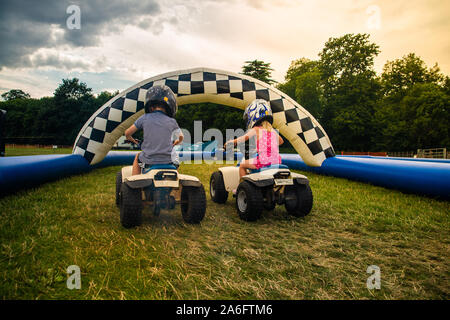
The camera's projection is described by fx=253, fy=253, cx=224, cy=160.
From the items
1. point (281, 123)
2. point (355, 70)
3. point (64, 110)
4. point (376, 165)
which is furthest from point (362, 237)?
point (64, 110)

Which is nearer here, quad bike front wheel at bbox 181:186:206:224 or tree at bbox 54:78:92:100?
quad bike front wheel at bbox 181:186:206:224

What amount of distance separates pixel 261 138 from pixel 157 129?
1125 mm

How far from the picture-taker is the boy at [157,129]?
8.23ft

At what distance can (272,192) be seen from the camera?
2664 millimetres

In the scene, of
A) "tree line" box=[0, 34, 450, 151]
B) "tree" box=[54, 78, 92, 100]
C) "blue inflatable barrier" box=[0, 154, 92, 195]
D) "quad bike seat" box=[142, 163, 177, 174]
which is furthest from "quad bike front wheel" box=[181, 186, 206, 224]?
"tree" box=[54, 78, 92, 100]

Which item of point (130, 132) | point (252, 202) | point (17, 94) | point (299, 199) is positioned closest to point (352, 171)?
point (299, 199)

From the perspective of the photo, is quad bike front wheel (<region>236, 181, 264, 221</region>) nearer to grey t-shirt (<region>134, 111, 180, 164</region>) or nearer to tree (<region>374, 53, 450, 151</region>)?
grey t-shirt (<region>134, 111, 180, 164</region>)

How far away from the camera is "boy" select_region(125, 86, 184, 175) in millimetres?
2510

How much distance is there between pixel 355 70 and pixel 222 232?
28.6 meters

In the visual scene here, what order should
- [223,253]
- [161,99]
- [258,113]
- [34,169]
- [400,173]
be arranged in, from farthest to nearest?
[400,173] → [34,169] → [258,113] → [161,99] → [223,253]

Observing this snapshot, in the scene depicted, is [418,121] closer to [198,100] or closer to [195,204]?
[198,100]

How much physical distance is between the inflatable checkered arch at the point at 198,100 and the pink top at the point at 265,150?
104 inches

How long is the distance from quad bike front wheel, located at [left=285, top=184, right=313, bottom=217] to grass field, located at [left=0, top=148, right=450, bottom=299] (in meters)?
0.10
